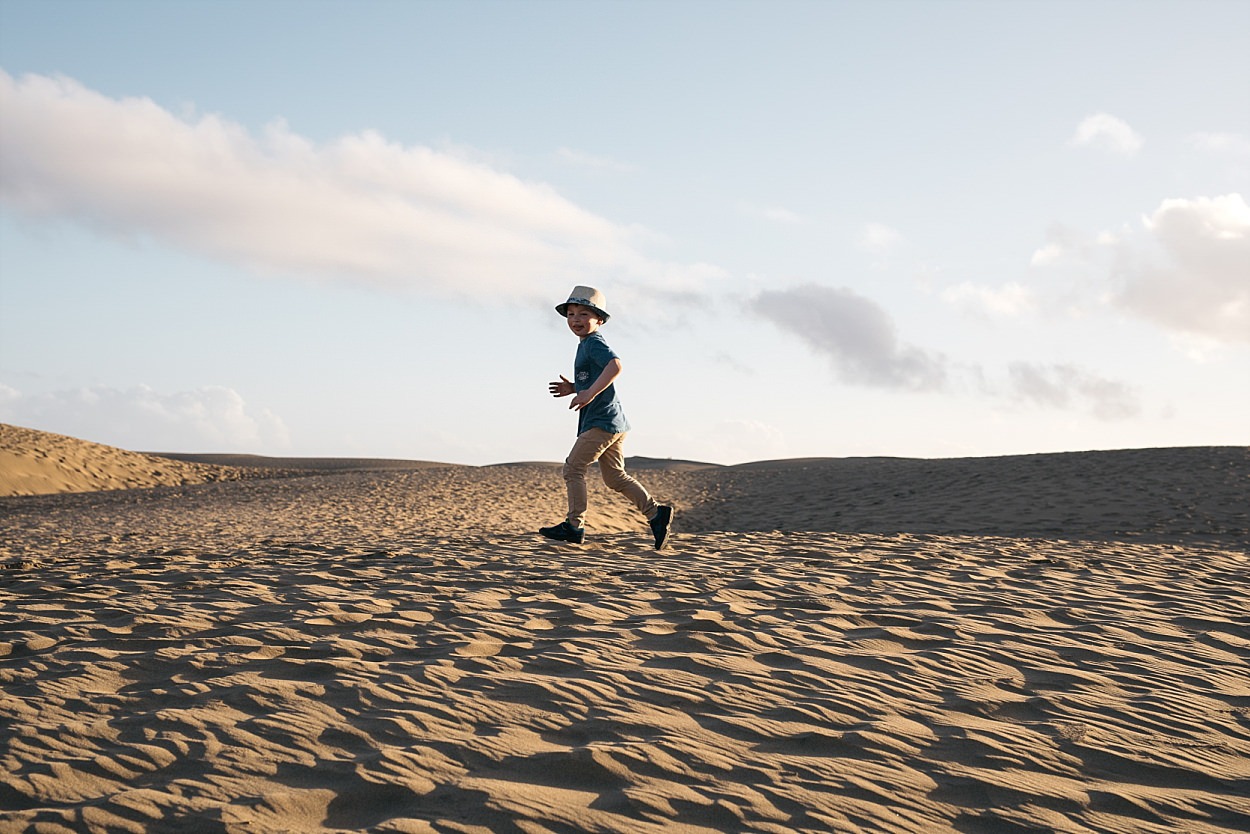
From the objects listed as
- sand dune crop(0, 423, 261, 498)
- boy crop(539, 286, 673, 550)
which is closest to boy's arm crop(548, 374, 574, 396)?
boy crop(539, 286, 673, 550)

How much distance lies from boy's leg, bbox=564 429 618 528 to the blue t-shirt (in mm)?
66

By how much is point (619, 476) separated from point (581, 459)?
16.3 inches

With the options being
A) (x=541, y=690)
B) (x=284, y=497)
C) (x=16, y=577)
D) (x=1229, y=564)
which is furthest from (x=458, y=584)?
(x=284, y=497)

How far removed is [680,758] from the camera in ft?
9.58

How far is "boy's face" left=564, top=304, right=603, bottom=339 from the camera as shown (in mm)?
7555

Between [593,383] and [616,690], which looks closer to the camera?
[616,690]

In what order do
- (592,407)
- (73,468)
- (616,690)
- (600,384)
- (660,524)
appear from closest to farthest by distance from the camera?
(616,690) → (600,384) → (592,407) → (660,524) → (73,468)

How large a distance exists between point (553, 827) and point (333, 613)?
2740 mm

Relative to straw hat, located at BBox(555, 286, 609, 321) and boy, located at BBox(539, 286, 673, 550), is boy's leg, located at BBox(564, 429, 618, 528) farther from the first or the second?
straw hat, located at BBox(555, 286, 609, 321)

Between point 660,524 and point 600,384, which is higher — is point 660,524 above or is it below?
below

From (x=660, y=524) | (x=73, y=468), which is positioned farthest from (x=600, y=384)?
(x=73, y=468)

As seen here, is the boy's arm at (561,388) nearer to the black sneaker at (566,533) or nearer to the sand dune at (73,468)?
the black sneaker at (566,533)

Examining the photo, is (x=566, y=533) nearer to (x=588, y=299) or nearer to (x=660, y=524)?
(x=660, y=524)

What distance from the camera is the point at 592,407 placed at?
7.68 metres
